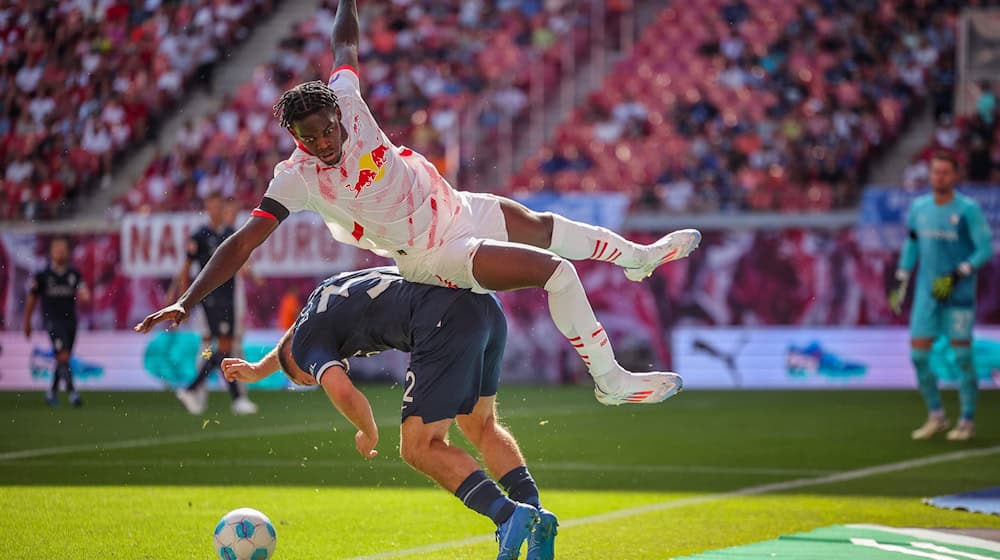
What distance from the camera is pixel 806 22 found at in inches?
914

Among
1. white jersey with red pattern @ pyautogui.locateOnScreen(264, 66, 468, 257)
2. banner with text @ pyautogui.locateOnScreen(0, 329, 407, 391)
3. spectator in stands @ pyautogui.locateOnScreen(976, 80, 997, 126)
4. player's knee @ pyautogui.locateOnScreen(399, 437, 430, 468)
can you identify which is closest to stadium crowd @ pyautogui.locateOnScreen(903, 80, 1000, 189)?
spectator in stands @ pyautogui.locateOnScreen(976, 80, 997, 126)

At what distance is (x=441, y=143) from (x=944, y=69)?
7914 millimetres

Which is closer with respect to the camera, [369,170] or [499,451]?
[369,170]

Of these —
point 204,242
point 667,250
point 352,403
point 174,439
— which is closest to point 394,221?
point 352,403

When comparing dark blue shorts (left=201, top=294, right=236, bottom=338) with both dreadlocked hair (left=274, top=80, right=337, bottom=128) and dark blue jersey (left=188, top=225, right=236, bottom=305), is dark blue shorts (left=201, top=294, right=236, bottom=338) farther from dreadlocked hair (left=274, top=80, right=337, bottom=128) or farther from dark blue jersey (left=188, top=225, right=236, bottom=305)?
dreadlocked hair (left=274, top=80, right=337, bottom=128)

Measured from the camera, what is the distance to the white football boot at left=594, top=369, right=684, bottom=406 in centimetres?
651

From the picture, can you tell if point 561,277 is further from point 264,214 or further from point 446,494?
point 446,494

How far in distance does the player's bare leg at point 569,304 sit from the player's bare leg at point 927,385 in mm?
6497

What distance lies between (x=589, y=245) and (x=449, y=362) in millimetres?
1508

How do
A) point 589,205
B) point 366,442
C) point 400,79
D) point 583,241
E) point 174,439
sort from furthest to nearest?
point 400,79 < point 589,205 < point 174,439 < point 583,241 < point 366,442

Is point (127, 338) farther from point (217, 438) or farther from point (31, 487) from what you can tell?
point (31, 487)

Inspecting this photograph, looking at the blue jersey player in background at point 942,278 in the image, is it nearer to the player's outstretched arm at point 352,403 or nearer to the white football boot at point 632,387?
the white football boot at point 632,387

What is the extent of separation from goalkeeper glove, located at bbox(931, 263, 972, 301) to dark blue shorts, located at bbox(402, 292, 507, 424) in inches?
276

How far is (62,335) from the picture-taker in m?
17.0
